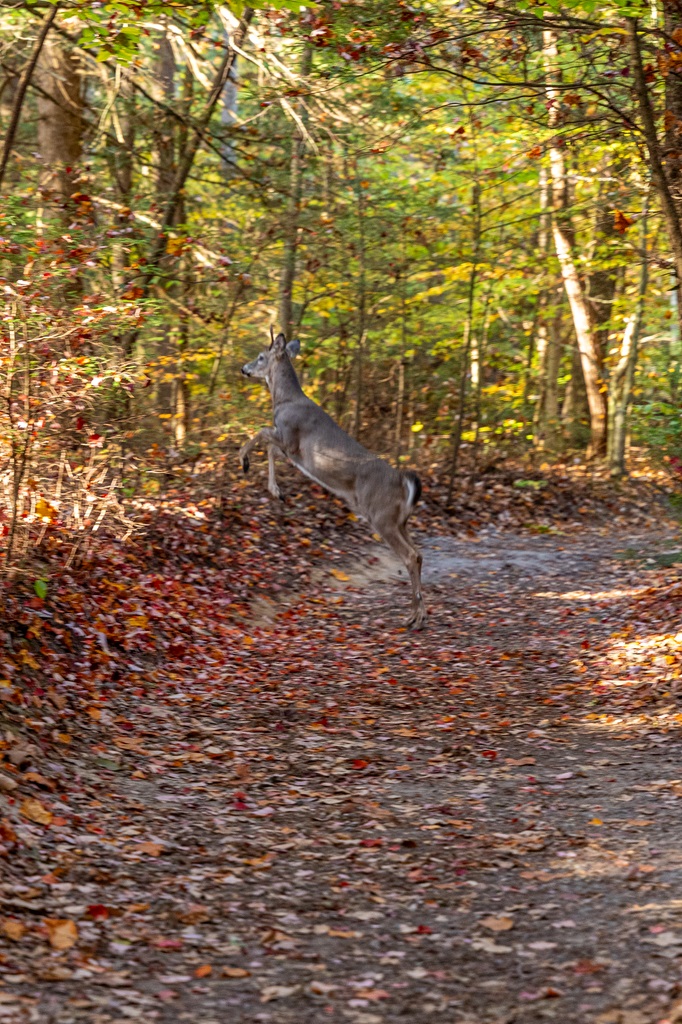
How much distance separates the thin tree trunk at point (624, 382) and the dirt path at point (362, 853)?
10766 millimetres

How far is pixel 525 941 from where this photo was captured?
17.2 feet

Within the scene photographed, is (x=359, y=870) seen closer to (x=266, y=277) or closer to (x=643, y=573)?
(x=643, y=573)

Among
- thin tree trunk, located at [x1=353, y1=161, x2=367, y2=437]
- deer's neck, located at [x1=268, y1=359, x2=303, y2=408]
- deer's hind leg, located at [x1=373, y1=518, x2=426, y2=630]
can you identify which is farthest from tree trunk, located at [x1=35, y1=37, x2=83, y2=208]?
deer's hind leg, located at [x1=373, y1=518, x2=426, y2=630]

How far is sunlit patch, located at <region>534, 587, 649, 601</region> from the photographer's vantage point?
13.8m

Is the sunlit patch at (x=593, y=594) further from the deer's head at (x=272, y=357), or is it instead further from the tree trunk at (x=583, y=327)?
the tree trunk at (x=583, y=327)

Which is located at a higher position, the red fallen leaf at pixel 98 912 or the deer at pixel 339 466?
the deer at pixel 339 466

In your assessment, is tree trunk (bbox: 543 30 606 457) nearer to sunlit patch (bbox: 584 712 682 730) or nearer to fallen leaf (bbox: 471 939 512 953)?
sunlit patch (bbox: 584 712 682 730)

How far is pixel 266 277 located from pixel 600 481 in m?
9.21

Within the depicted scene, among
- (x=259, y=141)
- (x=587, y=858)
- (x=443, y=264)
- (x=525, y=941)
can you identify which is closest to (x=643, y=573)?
(x=443, y=264)

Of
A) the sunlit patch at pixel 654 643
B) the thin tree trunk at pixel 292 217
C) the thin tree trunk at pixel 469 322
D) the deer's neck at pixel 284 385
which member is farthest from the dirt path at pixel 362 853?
the thin tree trunk at pixel 469 322

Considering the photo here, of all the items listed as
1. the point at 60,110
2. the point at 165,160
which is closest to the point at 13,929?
the point at 60,110

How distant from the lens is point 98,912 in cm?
531

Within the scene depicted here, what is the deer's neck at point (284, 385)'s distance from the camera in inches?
558

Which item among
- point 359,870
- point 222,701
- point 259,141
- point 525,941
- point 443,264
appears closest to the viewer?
point 525,941
